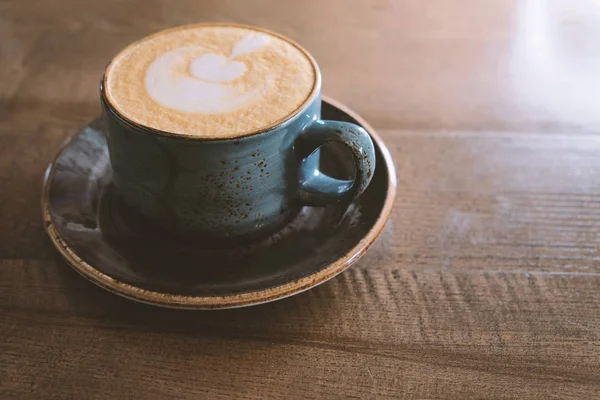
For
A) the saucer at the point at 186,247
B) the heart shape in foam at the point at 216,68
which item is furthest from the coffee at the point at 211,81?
the saucer at the point at 186,247

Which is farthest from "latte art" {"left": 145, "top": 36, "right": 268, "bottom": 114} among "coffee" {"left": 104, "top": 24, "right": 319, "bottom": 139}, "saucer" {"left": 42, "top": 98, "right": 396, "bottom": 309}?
"saucer" {"left": 42, "top": 98, "right": 396, "bottom": 309}

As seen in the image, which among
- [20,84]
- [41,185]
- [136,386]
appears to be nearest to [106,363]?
[136,386]

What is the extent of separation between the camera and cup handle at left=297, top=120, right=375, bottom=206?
488mm

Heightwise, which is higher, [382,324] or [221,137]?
[221,137]

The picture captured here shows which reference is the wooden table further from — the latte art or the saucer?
the latte art

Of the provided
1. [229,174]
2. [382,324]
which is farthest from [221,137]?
[382,324]

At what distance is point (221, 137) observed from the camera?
0.44 metres

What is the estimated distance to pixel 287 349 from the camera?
452 millimetres

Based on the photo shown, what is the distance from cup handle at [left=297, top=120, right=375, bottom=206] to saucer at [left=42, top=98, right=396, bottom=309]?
3 centimetres

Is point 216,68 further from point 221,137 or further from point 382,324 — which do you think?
point 382,324

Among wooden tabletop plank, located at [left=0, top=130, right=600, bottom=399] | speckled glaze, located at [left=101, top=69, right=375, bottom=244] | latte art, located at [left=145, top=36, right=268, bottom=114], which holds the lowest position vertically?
wooden tabletop plank, located at [left=0, top=130, right=600, bottom=399]

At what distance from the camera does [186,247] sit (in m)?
0.52

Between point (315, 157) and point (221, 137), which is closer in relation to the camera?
point (221, 137)

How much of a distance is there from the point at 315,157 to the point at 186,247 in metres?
0.14
